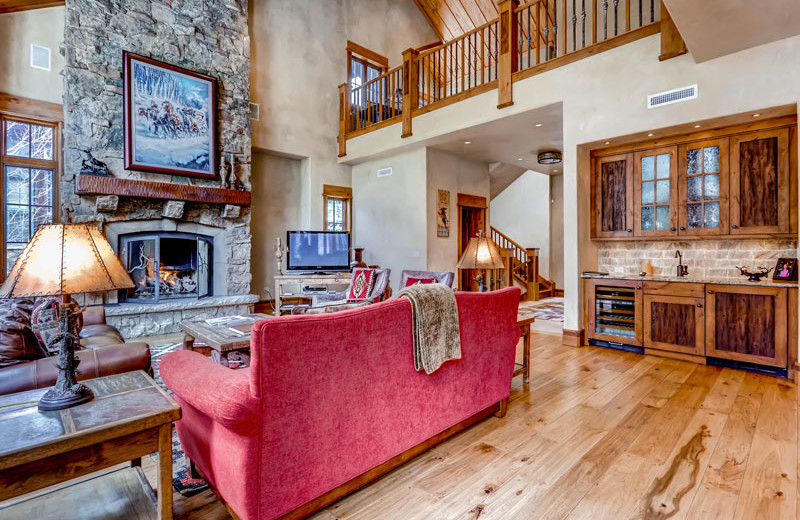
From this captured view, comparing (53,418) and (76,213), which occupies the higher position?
(76,213)

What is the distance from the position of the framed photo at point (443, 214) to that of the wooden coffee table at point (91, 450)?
5.54 meters

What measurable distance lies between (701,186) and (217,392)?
15.4ft

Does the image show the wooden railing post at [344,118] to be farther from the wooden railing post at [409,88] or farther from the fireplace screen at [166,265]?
the fireplace screen at [166,265]

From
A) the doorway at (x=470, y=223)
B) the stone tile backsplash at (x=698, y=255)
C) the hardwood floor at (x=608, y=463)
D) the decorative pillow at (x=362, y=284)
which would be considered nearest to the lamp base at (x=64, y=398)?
the hardwood floor at (x=608, y=463)

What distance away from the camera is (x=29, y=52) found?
479cm

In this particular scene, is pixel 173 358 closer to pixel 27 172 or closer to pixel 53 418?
pixel 53 418

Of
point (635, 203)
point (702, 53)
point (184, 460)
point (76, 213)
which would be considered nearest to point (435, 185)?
point (635, 203)

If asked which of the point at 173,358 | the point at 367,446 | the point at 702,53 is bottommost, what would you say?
the point at 367,446

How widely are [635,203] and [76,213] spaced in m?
6.50

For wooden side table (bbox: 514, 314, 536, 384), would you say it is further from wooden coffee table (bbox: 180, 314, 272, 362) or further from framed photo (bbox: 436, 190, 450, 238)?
framed photo (bbox: 436, 190, 450, 238)

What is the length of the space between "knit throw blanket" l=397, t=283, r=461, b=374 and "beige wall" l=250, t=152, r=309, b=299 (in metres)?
5.57

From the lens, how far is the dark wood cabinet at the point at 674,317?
3.87 meters

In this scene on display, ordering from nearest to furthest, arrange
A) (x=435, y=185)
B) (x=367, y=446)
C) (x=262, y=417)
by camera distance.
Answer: (x=262, y=417) → (x=367, y=446) → (x=435, y=185)

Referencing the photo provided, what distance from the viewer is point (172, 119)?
5395 millimetres
